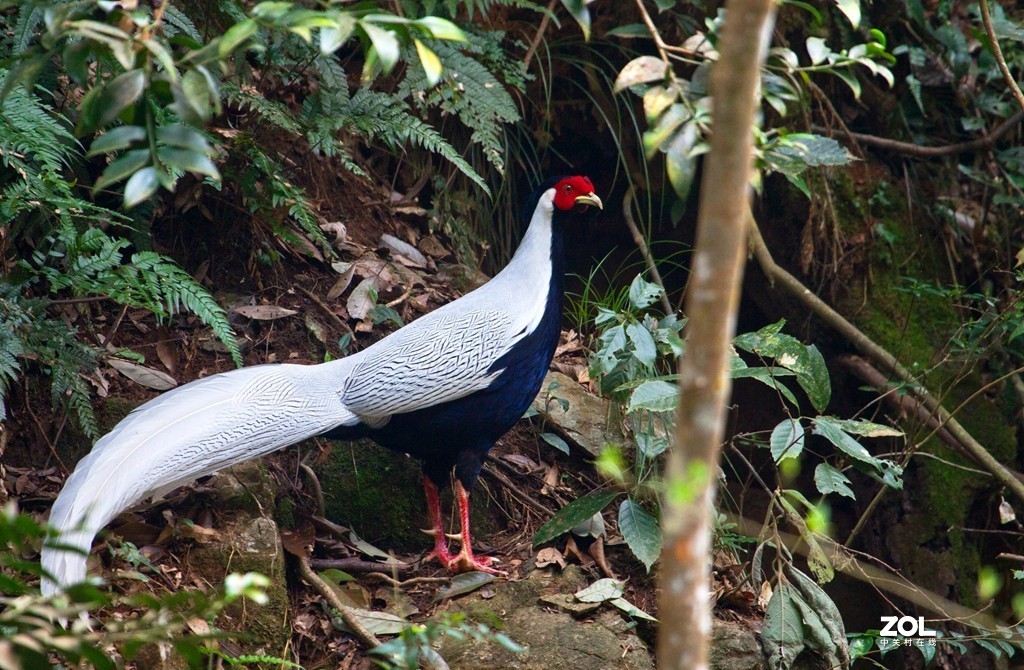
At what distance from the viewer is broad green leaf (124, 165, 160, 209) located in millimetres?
1599

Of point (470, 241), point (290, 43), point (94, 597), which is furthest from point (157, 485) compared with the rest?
point (470, 241)

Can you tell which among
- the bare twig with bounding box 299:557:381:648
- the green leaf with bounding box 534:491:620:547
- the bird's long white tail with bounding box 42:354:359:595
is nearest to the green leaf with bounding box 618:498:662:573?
the green leaf with bounding box 534:491:620:547

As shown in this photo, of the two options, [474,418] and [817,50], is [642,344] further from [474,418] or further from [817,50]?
[817,50]

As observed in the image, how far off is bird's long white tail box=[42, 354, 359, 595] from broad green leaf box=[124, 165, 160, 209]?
112 centimetres

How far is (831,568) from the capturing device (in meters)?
3.27

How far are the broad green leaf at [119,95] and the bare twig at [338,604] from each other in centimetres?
192

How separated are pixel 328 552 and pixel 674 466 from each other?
2589 millimetres

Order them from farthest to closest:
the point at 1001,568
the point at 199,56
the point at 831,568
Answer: the point at 1001,568 < the point at 831,568 < the point at 199,56

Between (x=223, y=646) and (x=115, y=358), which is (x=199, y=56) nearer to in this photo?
(x=223, y=646)

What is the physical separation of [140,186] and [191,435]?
1401 mm

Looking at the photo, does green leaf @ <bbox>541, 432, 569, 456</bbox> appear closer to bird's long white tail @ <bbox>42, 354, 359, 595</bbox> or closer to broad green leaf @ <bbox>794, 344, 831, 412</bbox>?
bird's long white tail @ <bbox>42, 354, 359, 595</bbox>

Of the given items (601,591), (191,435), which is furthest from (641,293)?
(191,435)

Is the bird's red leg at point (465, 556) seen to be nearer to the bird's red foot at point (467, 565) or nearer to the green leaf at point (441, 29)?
the bird's red foot at point (467, 565)

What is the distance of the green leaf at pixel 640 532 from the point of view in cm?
325
